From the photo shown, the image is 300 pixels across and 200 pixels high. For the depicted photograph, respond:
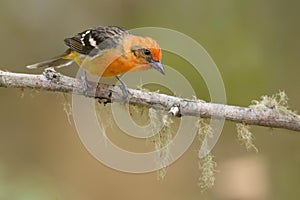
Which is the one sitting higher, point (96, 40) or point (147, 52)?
point (96, 40)

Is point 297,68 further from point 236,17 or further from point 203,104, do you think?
point 203,104

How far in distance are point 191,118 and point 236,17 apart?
10.7ft

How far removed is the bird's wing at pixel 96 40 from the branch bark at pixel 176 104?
0.31 meters

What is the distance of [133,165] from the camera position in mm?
4059

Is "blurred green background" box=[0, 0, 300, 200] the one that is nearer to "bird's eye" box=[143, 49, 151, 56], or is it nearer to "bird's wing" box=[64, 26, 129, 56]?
"bird's wing" box=[64, 26, 129, 56]

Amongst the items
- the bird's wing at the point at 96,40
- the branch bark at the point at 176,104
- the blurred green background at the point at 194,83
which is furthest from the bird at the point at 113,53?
the blurred green background at the point at 194,83

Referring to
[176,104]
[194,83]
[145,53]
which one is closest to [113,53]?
[145,53]

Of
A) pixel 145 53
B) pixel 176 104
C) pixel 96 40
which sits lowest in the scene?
pixel 176 104

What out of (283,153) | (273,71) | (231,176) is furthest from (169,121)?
(273,71)

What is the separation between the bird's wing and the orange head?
172mm

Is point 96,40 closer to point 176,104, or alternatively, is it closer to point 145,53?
point 145,53

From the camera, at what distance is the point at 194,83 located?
5273 mm

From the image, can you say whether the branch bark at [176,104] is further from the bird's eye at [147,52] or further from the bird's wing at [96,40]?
the bird's wing at [96,40]

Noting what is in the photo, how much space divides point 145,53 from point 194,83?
2484 mm
